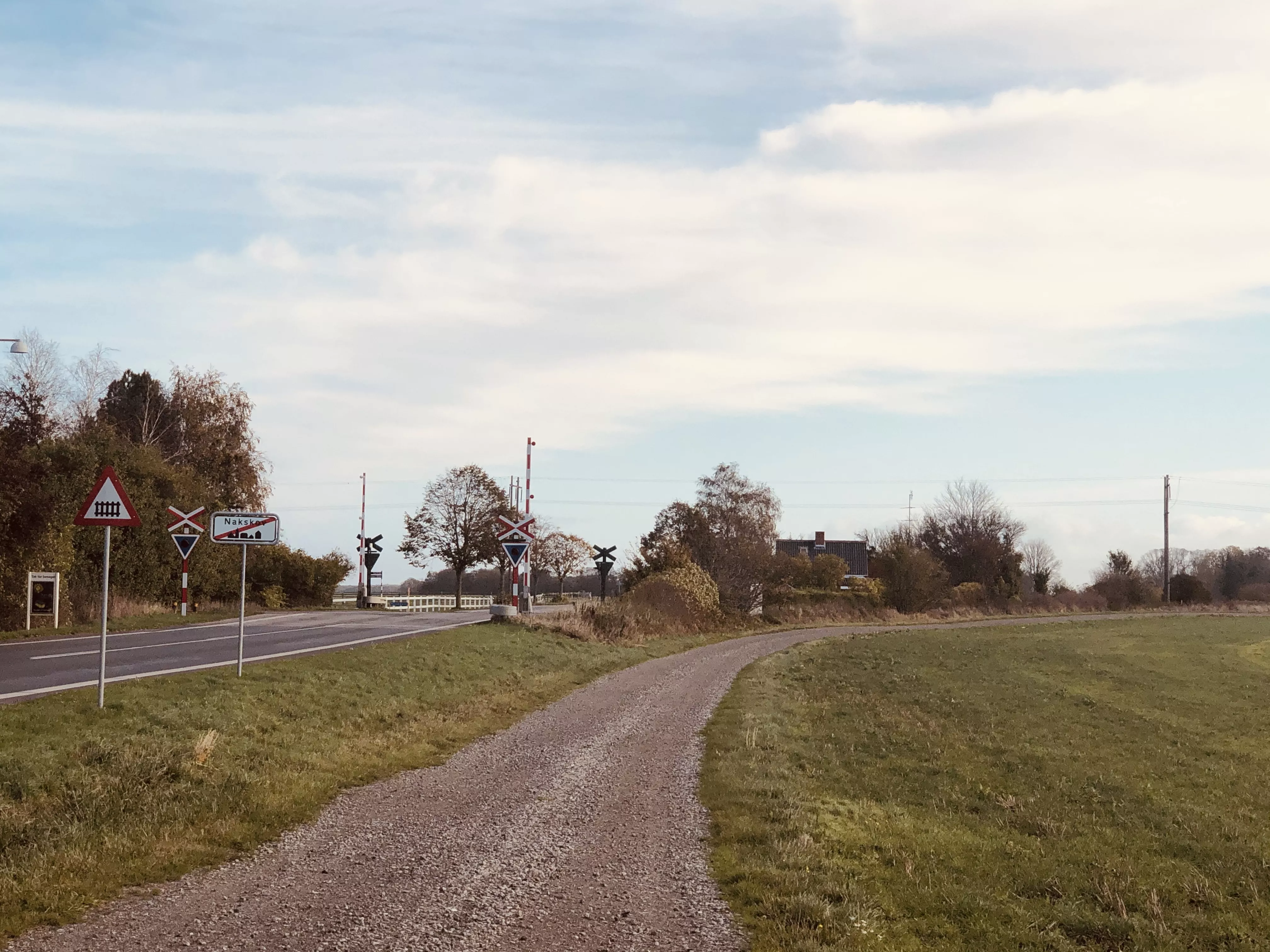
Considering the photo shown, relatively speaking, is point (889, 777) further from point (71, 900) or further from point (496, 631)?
point (496, 631)

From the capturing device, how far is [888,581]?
210 ft

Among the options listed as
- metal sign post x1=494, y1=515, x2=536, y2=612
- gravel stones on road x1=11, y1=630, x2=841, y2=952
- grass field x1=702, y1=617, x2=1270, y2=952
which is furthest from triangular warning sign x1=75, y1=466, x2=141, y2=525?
metal sign post x1=494, y1=515, x2=536, y2=612

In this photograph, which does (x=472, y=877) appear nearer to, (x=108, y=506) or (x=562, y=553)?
(x=108, y=506)

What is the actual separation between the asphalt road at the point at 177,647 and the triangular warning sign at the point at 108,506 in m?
2.56

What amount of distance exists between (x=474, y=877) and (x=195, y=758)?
481 cm

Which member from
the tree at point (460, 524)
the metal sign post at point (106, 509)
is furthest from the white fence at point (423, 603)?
the metal sign post at point (106, 509)

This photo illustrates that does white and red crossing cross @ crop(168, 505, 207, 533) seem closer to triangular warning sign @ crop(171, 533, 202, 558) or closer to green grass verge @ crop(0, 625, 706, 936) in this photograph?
triangular warning sign @ crop(171, 533, 202, 558)

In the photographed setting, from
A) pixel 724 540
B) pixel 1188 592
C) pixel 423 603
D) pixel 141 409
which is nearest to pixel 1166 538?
pixel 1188 592

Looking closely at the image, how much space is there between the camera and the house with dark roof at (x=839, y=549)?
4063 inches

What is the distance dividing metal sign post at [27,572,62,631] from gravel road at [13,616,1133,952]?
1960 centimetres

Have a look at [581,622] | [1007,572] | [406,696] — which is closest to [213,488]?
[581,622]

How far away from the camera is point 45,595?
27.8 metres

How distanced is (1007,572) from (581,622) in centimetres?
5120

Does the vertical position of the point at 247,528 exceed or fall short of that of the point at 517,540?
it exceeds it
